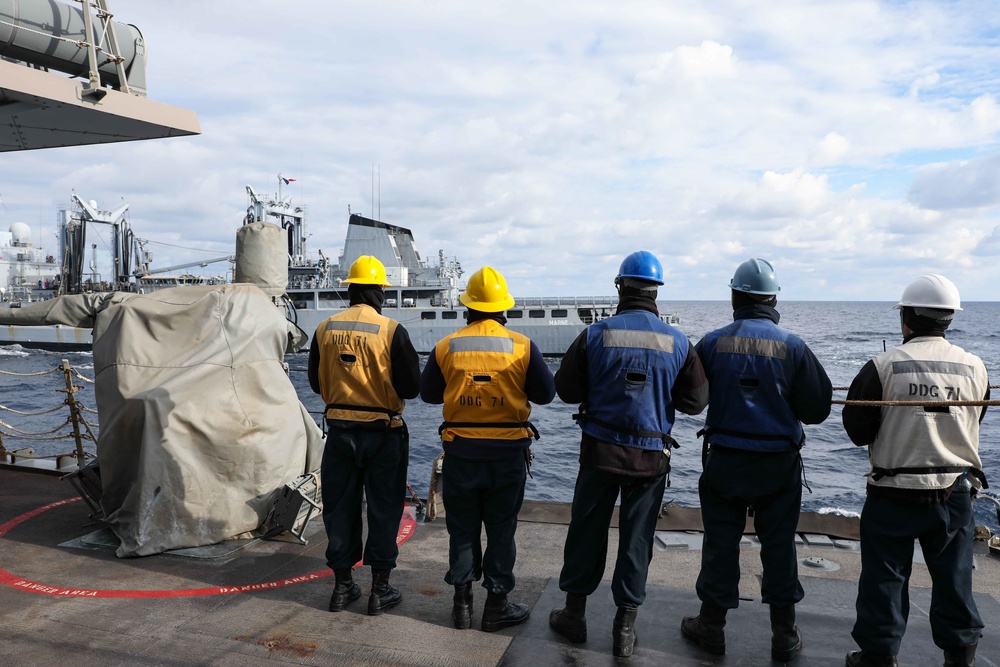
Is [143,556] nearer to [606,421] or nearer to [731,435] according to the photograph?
[606,421]

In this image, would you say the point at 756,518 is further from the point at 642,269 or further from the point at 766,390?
the point at 642,269

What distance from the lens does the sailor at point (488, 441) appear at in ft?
11.0

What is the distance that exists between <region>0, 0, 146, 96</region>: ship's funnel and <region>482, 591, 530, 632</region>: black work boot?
4638mm

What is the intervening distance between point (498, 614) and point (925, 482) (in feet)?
6.64

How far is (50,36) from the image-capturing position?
4.61m

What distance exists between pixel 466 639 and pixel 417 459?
1393 centimetres

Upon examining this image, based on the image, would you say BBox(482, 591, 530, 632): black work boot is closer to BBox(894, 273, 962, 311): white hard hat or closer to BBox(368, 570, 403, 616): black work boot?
BBox(368, 570, 403, 616): black work boot

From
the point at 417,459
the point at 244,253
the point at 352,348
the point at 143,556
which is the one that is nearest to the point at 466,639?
the point at 352,348

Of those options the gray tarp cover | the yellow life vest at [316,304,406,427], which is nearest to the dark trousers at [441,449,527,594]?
the yellow life vest at [316,304,406,427]

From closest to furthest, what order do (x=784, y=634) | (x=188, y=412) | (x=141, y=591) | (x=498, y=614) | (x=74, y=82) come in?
(x=784, y=634) < (x=498, y=614) < (x=141, y=591) < (x=188, y=412) < (x=74, y=82)

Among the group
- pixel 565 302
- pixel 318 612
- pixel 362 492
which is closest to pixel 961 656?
pixel 362 492

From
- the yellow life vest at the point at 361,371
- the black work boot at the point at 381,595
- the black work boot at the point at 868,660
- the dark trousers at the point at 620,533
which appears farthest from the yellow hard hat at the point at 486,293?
the black work boot at the point at 868,660

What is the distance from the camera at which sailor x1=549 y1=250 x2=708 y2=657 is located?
312cm

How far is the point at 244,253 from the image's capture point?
522cm
